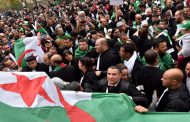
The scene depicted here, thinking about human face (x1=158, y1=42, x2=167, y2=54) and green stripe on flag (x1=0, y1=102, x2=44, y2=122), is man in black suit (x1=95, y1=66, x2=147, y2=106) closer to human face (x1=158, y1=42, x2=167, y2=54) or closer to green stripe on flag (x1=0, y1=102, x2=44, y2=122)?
green stripe on flag (x1=0, y1=102, x2=44, y2=122)

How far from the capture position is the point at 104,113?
437 cm

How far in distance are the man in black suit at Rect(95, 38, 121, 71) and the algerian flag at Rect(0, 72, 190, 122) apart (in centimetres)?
220

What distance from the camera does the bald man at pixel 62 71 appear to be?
642 centimetres

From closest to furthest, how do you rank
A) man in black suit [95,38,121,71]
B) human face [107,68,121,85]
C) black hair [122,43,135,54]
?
human face [107,68,121,85], black hair [122,43,135,54], man in black suit [95,38,121,71]

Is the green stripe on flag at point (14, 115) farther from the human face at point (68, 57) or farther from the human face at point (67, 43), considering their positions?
the human face at point (67, 43)

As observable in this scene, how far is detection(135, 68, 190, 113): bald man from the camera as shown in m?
4.45

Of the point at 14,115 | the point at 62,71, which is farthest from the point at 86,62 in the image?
the point at 14,115

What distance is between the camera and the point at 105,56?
679 cm

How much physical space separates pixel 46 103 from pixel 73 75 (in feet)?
7.62

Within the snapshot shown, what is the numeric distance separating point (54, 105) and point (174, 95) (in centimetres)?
152

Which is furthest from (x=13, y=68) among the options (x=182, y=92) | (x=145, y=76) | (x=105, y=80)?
(x=182, y=92)

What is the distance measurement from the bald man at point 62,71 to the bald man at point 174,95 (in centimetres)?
209

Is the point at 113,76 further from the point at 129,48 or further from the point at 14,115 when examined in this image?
the point at 14,115

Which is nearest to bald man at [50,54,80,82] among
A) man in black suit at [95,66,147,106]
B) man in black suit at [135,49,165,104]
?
man in black suit at [95,66,147,106]
